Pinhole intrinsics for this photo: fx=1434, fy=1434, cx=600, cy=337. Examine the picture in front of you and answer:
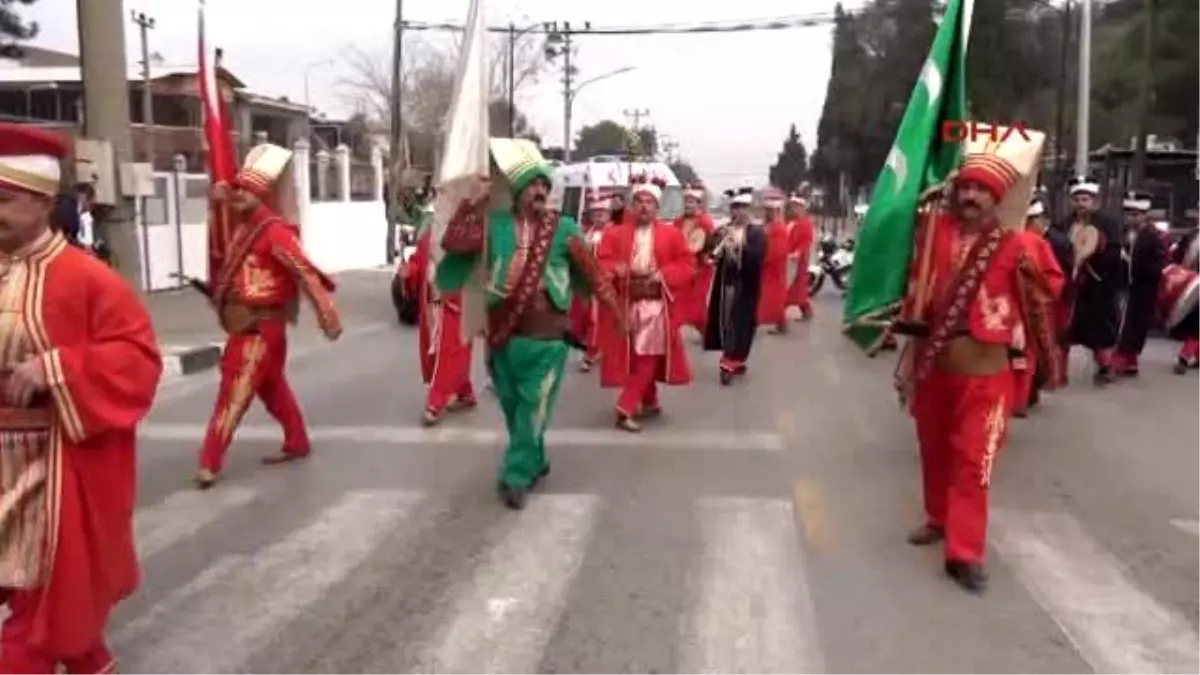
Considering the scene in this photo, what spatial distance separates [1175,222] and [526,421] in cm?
2130

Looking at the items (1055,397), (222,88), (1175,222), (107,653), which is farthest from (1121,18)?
(107,653)

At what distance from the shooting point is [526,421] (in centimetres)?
752

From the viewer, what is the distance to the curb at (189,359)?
13711 millimetres

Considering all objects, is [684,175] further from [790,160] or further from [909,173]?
[790,160]

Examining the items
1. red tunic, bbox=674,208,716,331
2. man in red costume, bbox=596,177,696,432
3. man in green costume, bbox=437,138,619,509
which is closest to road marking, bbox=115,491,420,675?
man in green costume, bbox=437,138,619,509

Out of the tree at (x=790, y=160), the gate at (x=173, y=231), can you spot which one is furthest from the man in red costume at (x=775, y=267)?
the tree at (x=790, y=160)

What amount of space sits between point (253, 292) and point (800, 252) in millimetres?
11959

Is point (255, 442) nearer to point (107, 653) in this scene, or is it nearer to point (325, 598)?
point (325, 598)

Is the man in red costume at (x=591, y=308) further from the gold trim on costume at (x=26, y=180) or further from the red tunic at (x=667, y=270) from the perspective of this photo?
the gold trim on costume at (x=26, y=180)

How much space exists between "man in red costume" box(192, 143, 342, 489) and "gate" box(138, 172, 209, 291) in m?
15.1

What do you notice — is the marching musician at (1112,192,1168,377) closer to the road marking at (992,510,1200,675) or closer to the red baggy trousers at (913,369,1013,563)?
the road marking at (992,510,1200,675)

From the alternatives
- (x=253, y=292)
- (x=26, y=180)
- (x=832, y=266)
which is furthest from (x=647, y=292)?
(x=832, y=266)

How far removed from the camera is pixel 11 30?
108 ft

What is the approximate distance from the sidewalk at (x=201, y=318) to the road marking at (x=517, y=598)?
11.9 ft
